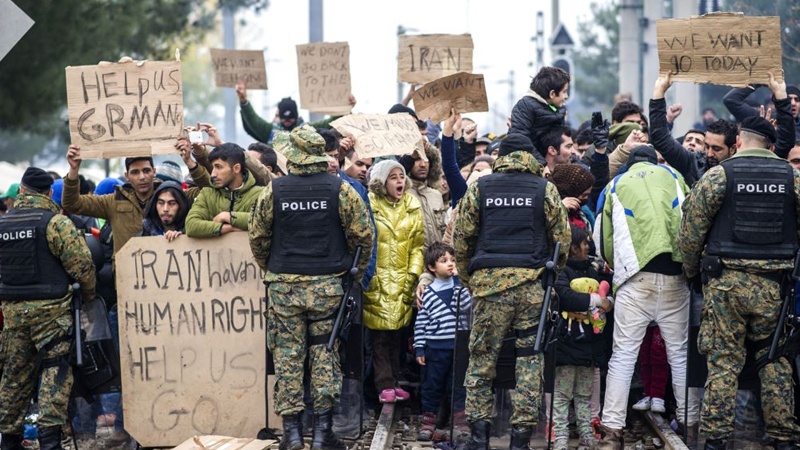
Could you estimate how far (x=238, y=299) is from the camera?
34.6ft

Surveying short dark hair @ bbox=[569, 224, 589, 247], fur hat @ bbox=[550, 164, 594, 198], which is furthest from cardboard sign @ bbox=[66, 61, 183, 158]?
short dark hair @ bbox=[569, 224, 589, 247]

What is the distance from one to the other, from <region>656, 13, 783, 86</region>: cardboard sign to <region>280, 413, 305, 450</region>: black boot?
12.7ft

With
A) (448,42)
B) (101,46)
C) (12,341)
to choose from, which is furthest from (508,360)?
(101,46)

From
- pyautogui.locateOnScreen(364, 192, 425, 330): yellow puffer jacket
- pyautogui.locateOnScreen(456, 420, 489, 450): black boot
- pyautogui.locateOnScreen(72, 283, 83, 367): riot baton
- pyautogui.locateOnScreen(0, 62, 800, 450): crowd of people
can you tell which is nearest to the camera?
pyautogui.locateOnScreen(0, 62, 800, 450): crowd of people

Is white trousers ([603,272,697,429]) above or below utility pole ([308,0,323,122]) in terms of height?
below

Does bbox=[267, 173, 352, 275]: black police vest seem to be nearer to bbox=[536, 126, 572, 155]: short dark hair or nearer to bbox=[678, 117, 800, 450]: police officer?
bbox=[536, 126, 572, 155]: short dark hair

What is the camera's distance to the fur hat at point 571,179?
10430 mm

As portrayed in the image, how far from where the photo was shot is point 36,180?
32.6ft

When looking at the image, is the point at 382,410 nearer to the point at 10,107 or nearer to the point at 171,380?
the point at 171,380

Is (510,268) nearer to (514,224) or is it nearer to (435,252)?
(514,224)

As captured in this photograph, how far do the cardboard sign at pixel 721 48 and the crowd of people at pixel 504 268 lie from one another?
8.1 inches

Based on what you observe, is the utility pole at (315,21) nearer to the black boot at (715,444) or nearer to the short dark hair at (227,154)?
the short dark hair at (227,154)

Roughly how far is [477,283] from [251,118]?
19.4 feet

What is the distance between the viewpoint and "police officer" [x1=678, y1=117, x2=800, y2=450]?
9.04 metres
